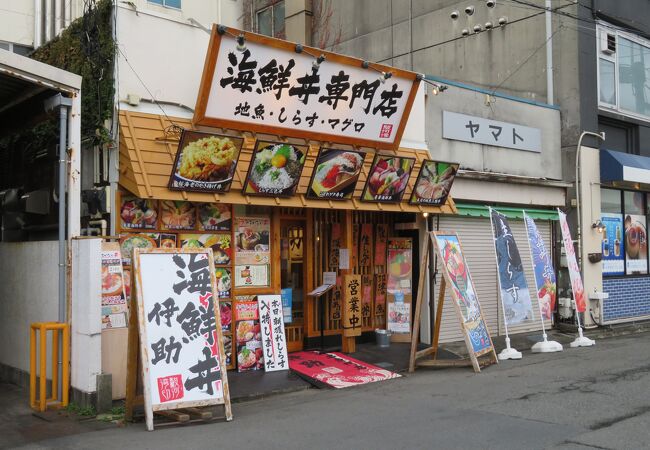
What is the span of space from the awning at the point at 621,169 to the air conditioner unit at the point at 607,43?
9.07 feet

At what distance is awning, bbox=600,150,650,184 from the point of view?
17000 mm

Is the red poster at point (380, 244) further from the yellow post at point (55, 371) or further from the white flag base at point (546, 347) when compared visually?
the yellow post at point (55, 371)

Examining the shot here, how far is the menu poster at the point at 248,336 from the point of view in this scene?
11.2 m

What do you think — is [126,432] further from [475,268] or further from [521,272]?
[475,268]

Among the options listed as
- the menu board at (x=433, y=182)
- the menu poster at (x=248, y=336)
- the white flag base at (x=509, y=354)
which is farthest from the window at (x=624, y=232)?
the menu poster at (x=248, y=336)

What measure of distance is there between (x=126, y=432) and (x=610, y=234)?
1465 centimetres

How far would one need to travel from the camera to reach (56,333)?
8.73 meters

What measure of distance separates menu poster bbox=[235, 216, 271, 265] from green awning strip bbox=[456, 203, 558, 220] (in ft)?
15.3

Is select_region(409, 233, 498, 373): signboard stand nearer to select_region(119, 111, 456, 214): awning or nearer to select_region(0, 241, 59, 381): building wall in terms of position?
select_region(119, 111, 456, 214): awning

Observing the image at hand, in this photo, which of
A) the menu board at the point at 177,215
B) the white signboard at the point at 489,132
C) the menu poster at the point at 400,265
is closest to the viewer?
the menu board at the point at 177,215

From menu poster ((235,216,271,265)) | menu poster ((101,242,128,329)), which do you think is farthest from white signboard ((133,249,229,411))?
menu poster ((235,216,271,265))

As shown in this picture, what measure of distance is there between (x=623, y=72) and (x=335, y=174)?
11.2 meters

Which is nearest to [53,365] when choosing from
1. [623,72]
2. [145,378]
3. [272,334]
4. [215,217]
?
[145,378]

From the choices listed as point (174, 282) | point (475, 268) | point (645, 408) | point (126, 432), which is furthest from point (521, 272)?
Result: point (126, 432)
